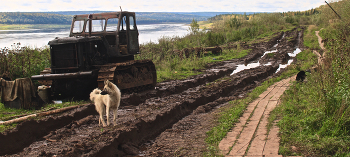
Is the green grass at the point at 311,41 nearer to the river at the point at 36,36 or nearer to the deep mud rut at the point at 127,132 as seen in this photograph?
the river at the point at 36,36

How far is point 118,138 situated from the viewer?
590 cm

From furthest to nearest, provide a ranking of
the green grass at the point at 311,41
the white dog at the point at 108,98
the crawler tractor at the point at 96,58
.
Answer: the green grass at the point at 311,41
the crawler tractor at the point at 96,58
the white dog at the point at 108,98

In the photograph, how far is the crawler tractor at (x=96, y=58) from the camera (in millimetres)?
10133

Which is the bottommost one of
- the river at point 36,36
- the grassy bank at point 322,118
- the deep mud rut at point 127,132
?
the deep mud rut at point 127,132

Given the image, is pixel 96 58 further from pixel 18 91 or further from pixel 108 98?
pixel 108 98

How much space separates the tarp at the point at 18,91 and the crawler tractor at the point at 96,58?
1126 millimetres

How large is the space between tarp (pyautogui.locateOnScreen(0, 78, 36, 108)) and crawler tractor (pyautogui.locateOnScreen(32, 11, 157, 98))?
1126mm

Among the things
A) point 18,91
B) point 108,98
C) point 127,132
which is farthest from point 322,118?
point 18,91

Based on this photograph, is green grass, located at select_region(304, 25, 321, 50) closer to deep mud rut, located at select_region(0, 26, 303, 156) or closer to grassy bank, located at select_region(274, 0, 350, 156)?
grassy bank, located at select_region(274, 0, 350, 156)

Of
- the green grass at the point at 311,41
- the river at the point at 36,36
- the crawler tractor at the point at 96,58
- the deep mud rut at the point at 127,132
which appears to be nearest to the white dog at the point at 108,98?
the deep mud rut at the point at 127,132

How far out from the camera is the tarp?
8.70m

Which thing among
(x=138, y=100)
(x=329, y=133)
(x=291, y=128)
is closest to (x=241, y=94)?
(x=138, y=100)

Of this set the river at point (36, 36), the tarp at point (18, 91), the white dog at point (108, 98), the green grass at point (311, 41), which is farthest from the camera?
the green grass at point (311, 41)

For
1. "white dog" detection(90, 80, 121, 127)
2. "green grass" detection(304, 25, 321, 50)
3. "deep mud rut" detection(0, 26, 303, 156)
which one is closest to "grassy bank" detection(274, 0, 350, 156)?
"deep mud rut" detection(0, 26, 303, 156)
